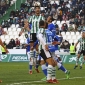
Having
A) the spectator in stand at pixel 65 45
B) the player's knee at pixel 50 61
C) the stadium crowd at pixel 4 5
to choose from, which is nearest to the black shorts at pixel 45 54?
the player's knee at pixel 50 61

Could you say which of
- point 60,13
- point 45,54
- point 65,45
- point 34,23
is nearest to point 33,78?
point 45,54

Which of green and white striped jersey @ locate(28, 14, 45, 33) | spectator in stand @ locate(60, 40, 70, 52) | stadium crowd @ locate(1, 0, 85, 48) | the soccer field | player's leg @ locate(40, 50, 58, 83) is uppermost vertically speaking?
green and white striped jersey @ locate(28, 14, 45, 33)

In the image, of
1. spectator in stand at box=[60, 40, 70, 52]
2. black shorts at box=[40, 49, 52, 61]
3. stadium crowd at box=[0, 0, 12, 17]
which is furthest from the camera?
stadium crowd at box=[0, 0, 12, 17]

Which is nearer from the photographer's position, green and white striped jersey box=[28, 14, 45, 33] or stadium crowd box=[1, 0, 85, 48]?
green and white striped jersey box=[28, 14, 45, 33]

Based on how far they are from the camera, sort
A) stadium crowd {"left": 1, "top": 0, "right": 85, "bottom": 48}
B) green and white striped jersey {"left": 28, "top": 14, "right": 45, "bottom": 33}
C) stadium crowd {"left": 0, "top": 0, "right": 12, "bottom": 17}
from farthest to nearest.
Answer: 1. stadium crowd {"left": 0, "top": 0, "right": 12, "bottom": 17}
2. stadium crowd {"left": 1, "top": 0, "right": 85, "bottom": 48}
3. green and white striped jersey {"left": 28, "top": 14, "right": 45, "bottom": 33}

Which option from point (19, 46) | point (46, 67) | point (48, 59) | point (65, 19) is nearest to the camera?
point (48, 59)

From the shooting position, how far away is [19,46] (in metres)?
40.8

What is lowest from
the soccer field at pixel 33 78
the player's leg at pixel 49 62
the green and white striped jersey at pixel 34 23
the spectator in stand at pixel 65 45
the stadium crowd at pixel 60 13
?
the spectator in stand at pixel 65 45

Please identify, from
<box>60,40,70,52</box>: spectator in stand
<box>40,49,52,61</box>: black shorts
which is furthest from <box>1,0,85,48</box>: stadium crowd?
<box>40,49,52,61</box>: black shorts

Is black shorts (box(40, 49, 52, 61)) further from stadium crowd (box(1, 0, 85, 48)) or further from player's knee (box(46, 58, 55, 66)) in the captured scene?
stadium crowd (box(1, 0, 85, 48))

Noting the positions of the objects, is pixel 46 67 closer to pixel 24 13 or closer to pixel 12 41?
pixel 12 41

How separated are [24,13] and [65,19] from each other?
464cm

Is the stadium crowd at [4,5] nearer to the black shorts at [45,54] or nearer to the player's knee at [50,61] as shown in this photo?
the black shorts at [45,54]

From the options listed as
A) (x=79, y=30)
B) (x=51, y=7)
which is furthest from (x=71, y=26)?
(x=51, y=7)
